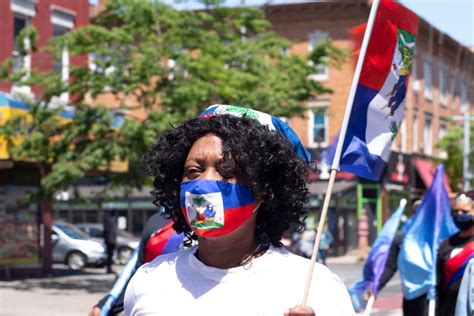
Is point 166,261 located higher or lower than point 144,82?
lower

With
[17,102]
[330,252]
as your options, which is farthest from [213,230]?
[330,252]

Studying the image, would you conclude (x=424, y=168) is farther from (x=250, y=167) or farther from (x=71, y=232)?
(x=250, y=167)

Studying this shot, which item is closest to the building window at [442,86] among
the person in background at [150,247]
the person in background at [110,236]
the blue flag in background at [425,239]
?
the person in background at [110,236]

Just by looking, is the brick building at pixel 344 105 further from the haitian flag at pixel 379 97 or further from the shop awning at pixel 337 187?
the haitian flag at pixel 379 97

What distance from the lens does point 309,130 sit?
40.2 m

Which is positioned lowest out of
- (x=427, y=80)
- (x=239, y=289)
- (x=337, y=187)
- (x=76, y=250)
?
(x=76, y=250)

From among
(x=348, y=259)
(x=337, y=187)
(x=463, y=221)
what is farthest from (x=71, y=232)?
(x=463, y=221)

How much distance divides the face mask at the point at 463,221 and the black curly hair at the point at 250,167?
187 inches

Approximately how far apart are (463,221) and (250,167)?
205 inches

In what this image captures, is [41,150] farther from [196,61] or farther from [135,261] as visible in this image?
[135,261]

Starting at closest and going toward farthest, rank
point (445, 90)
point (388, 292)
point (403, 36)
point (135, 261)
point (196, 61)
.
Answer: point (403, 36) → point (135, 261) → point (196, 61) → point (388, 292) → point (445, 90)

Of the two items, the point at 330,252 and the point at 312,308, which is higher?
the point at 312,308

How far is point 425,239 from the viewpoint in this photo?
8602mm

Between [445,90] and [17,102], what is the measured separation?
112 feet
